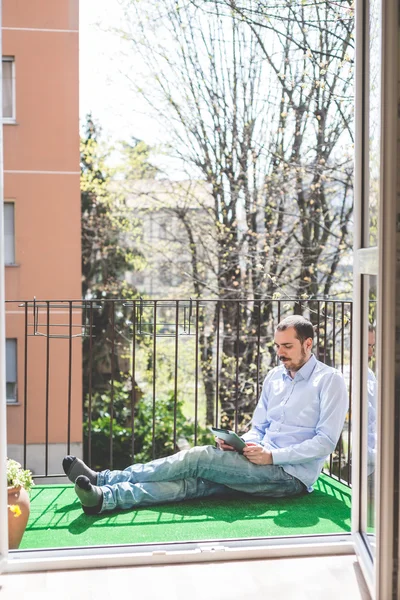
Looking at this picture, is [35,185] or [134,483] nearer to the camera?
[134,483]

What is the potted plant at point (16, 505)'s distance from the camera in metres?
2.54

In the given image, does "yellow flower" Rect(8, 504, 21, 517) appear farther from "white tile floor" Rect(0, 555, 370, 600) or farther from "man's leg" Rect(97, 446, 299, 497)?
"man's leg" Rect(97, 446, 299, 497)

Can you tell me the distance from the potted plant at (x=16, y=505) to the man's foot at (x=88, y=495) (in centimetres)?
25

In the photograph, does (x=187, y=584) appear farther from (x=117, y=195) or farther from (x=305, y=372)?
(x=117, y=195)

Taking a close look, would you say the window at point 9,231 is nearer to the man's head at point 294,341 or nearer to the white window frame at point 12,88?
the white window frame at point 12,88

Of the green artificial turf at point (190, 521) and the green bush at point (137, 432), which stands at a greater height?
the green artificial turf at point (190, 521)

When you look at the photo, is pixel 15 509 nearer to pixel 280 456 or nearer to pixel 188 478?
pixel 188 478

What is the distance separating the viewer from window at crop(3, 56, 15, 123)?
8078 millimetres

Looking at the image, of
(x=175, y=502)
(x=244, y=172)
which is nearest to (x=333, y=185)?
(x=244, y=172)

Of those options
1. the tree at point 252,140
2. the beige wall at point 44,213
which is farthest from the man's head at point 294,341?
the beige wall at point 44,213

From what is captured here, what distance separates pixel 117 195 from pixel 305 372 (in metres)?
6.69

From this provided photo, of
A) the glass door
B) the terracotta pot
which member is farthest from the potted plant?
the glass door

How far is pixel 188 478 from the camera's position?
3.12 metres

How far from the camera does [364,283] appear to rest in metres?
2.36
